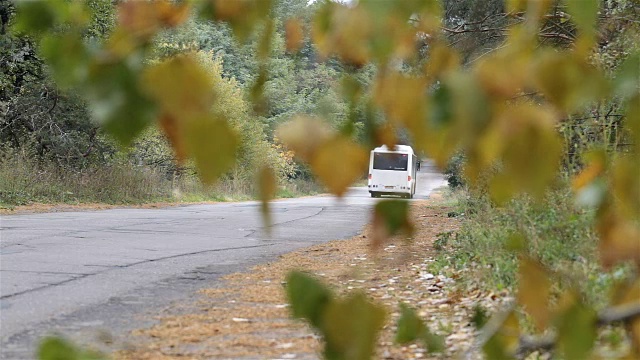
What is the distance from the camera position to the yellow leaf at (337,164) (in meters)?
0.76

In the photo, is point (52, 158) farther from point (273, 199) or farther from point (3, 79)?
point (273, 199)

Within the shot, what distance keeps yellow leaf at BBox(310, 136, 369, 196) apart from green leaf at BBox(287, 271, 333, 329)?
0.10 m

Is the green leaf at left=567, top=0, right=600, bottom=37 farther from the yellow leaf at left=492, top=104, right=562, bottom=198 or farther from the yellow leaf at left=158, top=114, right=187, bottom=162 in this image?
the yellow leaf at left=158, top=114, right=187, bottom=162

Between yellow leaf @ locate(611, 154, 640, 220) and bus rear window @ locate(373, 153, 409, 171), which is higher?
bus rear window @ locate(373, 153, 409, 171)

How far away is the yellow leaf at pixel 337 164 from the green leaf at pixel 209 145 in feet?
0.35

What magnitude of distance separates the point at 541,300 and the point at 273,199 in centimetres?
30

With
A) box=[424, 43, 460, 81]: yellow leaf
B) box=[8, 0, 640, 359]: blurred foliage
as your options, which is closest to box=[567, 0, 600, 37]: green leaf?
box=[8, 0, 640, 359]: blurred foliage

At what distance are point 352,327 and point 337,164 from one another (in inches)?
5.9

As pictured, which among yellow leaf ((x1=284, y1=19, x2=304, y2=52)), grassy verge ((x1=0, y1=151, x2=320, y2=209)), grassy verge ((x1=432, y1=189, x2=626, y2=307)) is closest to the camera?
yellow leaf ((x1=284, y1=19, x2=304, y2=52))

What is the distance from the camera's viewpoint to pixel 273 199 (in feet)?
2.70

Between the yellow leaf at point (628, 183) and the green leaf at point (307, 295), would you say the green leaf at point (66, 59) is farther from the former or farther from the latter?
the yellow leaf at point (628, 183)

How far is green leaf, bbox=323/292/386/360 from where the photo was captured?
2.48ft

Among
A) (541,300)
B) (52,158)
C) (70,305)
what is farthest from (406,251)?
(52,158)

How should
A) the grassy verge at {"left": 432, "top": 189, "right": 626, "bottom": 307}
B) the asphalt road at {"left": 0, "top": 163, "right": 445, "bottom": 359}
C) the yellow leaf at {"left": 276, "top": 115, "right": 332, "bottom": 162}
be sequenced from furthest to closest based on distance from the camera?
1. the asphalt road at {"left": 0, "top": 163, "right": 445, "bottom": 359}
2. the grassy verge at {"left": 432, "top": 189, "right": 626, "bottom": 307}
3. the yellow leaf at {"left": 276, "top": 115, "right": 332, "bottom": 162}
